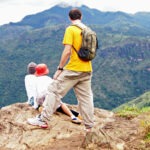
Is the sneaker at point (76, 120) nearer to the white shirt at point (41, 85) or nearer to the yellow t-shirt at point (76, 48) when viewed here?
the white shirt at point (41, 85)

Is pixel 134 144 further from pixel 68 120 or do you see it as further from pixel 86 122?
pixel 68 120

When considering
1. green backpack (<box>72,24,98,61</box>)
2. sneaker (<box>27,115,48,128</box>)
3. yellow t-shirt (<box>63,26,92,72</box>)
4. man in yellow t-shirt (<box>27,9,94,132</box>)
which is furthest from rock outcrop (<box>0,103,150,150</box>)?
green backpack (<box>72,24,98,61</box>)

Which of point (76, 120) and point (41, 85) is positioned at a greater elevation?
point (41, 85)

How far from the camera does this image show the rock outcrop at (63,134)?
8.04 meters

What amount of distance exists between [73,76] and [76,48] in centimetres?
64

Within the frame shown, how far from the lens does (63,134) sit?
951 cm

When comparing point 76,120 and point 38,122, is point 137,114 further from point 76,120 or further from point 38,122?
point 38,122

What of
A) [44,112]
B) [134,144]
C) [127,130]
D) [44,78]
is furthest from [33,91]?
[134,144]

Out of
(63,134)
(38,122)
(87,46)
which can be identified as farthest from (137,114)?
(87,46)

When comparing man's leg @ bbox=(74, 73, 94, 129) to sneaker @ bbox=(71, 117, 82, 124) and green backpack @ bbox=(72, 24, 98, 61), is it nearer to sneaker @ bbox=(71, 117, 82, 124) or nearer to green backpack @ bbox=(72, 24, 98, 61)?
green backpack @ bbox=(72, 24, 98, 61)

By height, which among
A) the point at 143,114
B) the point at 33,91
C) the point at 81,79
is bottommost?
the point at 143,114

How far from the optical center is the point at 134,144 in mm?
8164

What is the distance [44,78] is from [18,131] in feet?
6.85

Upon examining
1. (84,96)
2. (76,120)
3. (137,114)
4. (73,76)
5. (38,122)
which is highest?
(73,76)
